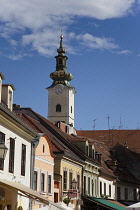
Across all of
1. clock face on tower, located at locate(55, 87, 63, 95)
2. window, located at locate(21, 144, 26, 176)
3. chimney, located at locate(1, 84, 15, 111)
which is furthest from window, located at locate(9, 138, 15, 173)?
clock face on tower, located at locate(55, 87, 63, 95)

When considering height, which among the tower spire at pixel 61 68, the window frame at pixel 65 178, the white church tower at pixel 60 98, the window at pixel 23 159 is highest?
the tower spire at pixel 61 68

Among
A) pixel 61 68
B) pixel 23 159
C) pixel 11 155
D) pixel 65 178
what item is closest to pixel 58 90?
pixel 61 68

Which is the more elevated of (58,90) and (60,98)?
(58,90)

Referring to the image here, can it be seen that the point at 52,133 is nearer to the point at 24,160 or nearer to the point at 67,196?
the point at 67,196

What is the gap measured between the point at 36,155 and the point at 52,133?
12200mm

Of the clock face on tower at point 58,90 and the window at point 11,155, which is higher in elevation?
the clock face on tower at point 58,90

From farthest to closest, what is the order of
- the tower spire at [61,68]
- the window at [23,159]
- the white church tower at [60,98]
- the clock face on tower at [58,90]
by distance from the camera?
the clock face on tower at [58,90], the white church tower at [60,98], the tower spire at [61,68], the window at [23,159]

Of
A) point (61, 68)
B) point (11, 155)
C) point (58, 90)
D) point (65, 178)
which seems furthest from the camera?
point (58, 90)

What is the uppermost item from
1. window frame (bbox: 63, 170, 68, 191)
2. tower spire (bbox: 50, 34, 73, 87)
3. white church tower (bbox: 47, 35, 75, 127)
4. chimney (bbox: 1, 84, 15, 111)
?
tower spire (bbox: 50, 34, 73, 87)

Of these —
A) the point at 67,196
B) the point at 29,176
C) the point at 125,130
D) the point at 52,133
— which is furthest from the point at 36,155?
the point at 125,130

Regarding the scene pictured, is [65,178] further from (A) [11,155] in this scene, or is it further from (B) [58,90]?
(B) [58,90]

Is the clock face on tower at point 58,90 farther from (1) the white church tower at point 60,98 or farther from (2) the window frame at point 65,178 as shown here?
(2) the window frame at point 65,178

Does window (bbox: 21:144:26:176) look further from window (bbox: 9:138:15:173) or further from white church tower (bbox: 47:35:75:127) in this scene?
white church tower (bbox: 47:35:75:127)

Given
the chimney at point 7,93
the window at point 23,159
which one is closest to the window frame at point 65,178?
the window at point 23,159
